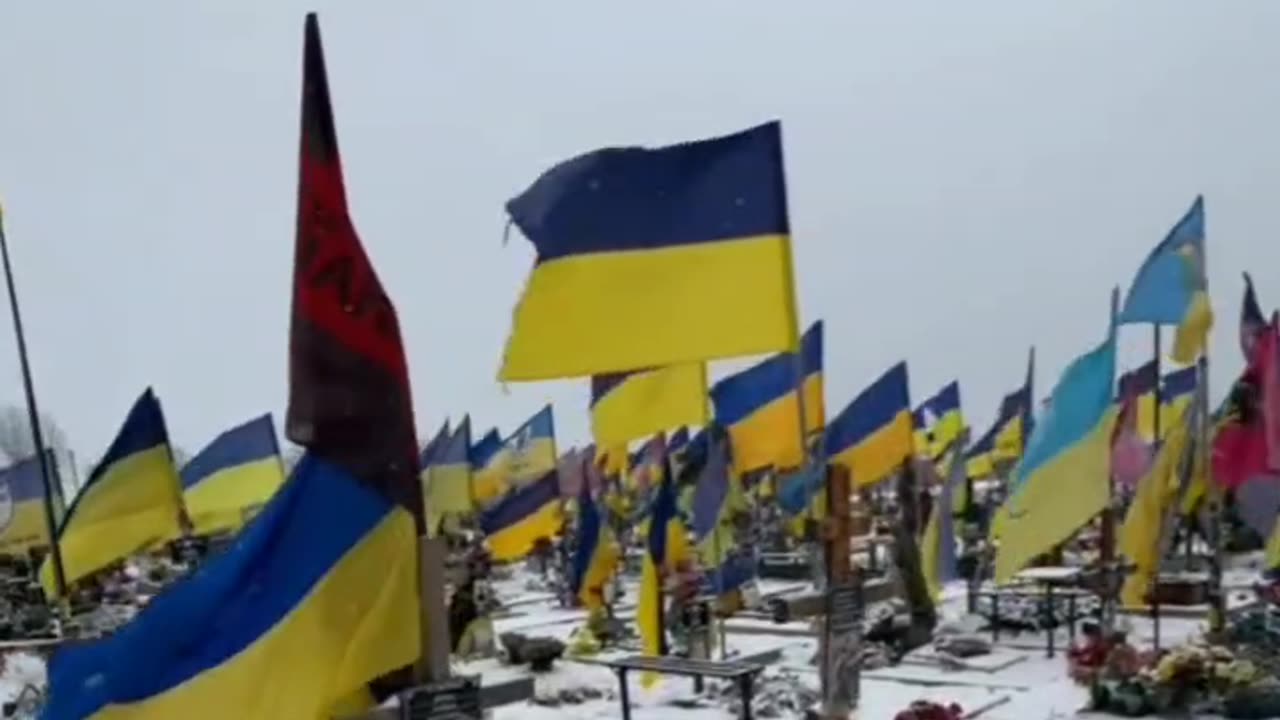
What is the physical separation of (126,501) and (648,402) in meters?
5.05

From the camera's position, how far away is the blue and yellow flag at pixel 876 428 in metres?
18.0

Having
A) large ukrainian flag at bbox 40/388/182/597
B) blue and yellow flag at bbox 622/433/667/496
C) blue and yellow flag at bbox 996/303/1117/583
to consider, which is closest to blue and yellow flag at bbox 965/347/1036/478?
blue and yellow flag at bbox 622/433/667/496

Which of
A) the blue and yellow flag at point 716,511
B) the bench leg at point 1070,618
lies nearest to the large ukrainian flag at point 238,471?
the blue and yellow flag at point 716,511

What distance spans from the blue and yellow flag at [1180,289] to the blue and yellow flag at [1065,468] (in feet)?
3.64

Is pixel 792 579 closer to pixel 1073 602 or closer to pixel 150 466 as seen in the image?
pixel 1073 602

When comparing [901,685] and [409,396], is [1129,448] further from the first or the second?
[409,396]

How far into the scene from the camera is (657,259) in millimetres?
8180

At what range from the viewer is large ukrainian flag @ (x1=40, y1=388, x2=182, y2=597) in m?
13.4

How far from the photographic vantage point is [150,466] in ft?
44.9

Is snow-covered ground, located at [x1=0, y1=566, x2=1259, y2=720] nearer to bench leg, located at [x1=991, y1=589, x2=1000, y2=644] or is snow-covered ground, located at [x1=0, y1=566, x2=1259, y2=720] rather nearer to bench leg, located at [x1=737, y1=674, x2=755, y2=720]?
bench leg, located at [x1=991, y1=589, x2=1000, y2=644]

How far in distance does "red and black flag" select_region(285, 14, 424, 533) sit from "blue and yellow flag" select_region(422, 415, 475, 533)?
641 inches

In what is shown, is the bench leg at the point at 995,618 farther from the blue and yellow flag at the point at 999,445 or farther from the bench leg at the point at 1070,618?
the blue and yellow flag at the point at 999,445

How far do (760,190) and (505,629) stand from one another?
15759mm

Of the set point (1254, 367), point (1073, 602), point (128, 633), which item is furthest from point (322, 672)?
point (1073, 602)
